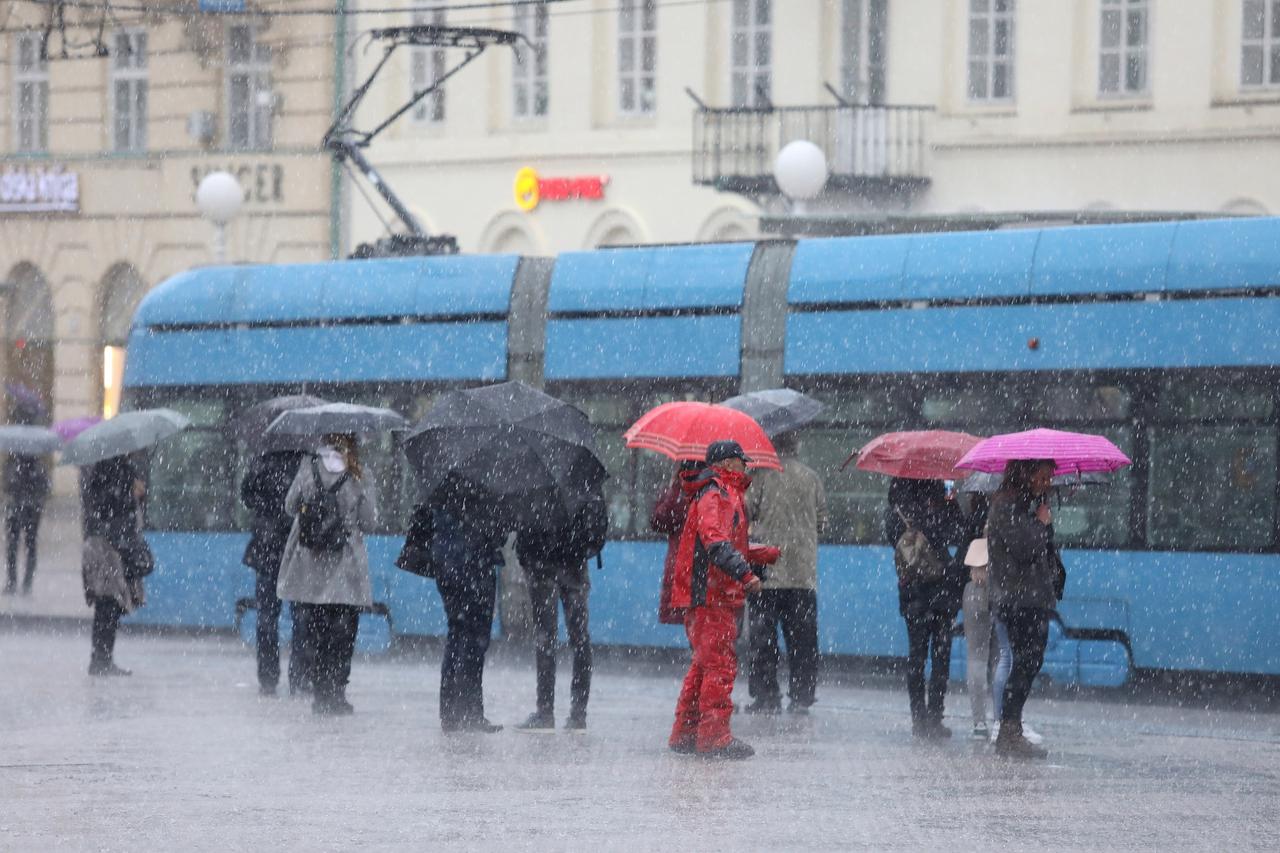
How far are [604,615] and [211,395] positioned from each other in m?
4.61

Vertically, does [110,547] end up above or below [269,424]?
below

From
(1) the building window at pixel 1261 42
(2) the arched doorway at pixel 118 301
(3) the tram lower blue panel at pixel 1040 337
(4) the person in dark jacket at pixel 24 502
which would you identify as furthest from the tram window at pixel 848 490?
(2) the arched doorway at pixel 118 301

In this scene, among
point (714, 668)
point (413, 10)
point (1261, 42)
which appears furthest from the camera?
point (413, 10)

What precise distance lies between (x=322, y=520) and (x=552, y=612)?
5.01 ft

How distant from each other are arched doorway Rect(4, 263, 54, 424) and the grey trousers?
29027 millimetres

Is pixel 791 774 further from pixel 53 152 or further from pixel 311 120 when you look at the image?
pixel 53 152

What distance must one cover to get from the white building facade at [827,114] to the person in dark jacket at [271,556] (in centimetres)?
1582

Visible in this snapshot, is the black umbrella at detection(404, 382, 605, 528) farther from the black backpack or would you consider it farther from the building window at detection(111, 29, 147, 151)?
the building window at detection(111, 29, 147, 151)

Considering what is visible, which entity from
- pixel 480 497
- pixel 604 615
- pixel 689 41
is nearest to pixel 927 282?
pixel 604 615

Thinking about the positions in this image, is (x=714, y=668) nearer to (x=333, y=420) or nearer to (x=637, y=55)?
(x=333, y=420)

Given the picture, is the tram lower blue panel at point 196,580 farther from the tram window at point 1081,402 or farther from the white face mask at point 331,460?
the tram window at point 1081,402

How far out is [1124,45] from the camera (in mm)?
32438

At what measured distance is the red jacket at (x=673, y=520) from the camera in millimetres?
13312

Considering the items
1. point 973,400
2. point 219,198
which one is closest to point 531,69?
point 219,198
